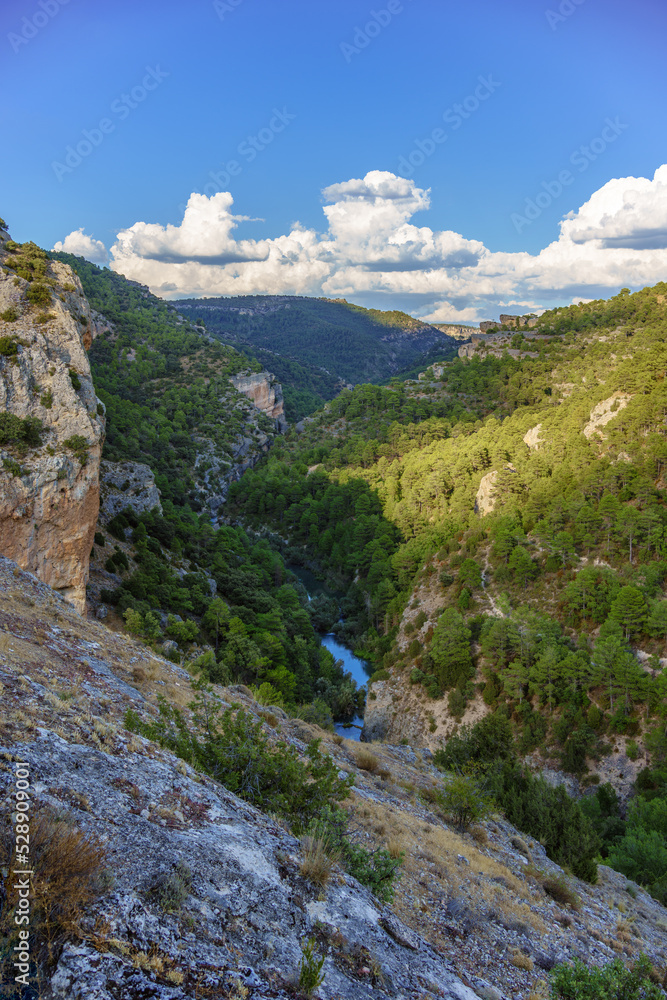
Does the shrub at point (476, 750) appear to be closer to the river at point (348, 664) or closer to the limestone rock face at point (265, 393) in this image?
the river at point (348, 664)

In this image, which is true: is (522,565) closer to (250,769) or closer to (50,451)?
(50,451)

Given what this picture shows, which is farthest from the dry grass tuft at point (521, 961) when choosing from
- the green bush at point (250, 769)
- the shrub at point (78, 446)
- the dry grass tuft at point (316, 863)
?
the shrub at point (78, 446)

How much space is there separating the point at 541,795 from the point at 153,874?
13354 mm

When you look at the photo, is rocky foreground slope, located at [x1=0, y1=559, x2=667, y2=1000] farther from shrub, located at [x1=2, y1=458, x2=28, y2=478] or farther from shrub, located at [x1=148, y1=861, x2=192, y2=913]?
shrub, located at [x1=2, y1=458, x2=28, y2=478]

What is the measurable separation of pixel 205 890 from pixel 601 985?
4927 millimetres

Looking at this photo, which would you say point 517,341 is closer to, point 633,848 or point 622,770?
point 622,770

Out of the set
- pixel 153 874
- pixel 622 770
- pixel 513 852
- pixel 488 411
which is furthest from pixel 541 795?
pixel 488 411

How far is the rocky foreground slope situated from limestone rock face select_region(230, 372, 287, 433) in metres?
86.7

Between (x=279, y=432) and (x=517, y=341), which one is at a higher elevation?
(x=517, y=341)

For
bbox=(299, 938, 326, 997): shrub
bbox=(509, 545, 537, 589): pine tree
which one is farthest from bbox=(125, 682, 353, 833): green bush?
bbox=(509, 545, 537, 589): pine tree

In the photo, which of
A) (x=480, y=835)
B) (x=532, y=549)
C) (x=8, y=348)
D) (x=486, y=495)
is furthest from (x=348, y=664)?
(x=8, y=348)

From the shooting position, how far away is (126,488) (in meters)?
34.0

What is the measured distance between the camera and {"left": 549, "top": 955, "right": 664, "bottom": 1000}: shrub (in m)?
5.67

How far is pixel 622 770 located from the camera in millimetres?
25688
